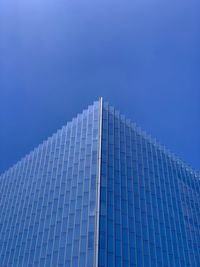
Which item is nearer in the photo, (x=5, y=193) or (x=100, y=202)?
(x=100, y=202)

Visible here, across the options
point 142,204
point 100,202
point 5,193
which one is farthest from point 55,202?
point 5,193

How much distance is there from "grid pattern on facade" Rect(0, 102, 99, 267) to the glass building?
179mm

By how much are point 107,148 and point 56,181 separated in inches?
480

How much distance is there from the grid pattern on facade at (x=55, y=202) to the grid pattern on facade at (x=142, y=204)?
2.67m

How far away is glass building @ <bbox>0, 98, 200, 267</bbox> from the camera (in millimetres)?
54781

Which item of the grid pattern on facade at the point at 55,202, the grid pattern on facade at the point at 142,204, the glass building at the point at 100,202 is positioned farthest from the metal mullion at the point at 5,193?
the grid pattern on facade at the point at 142,204

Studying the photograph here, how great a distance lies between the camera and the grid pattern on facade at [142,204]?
180 feet

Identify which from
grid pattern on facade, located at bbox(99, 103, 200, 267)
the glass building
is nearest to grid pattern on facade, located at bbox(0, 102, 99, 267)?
the glass building

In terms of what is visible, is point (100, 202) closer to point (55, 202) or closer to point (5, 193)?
point (55, 202)

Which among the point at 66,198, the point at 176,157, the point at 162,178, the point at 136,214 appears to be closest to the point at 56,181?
the point at 66,198

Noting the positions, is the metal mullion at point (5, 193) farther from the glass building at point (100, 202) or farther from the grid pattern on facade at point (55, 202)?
the glass building at point (100, 202)

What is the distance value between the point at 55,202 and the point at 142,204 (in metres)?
16.3

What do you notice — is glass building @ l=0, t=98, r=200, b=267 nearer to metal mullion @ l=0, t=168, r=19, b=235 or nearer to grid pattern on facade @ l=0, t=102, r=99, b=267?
grid pattern on facade @ l=0, t=102, r=99, b=267

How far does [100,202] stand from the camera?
57.6m
